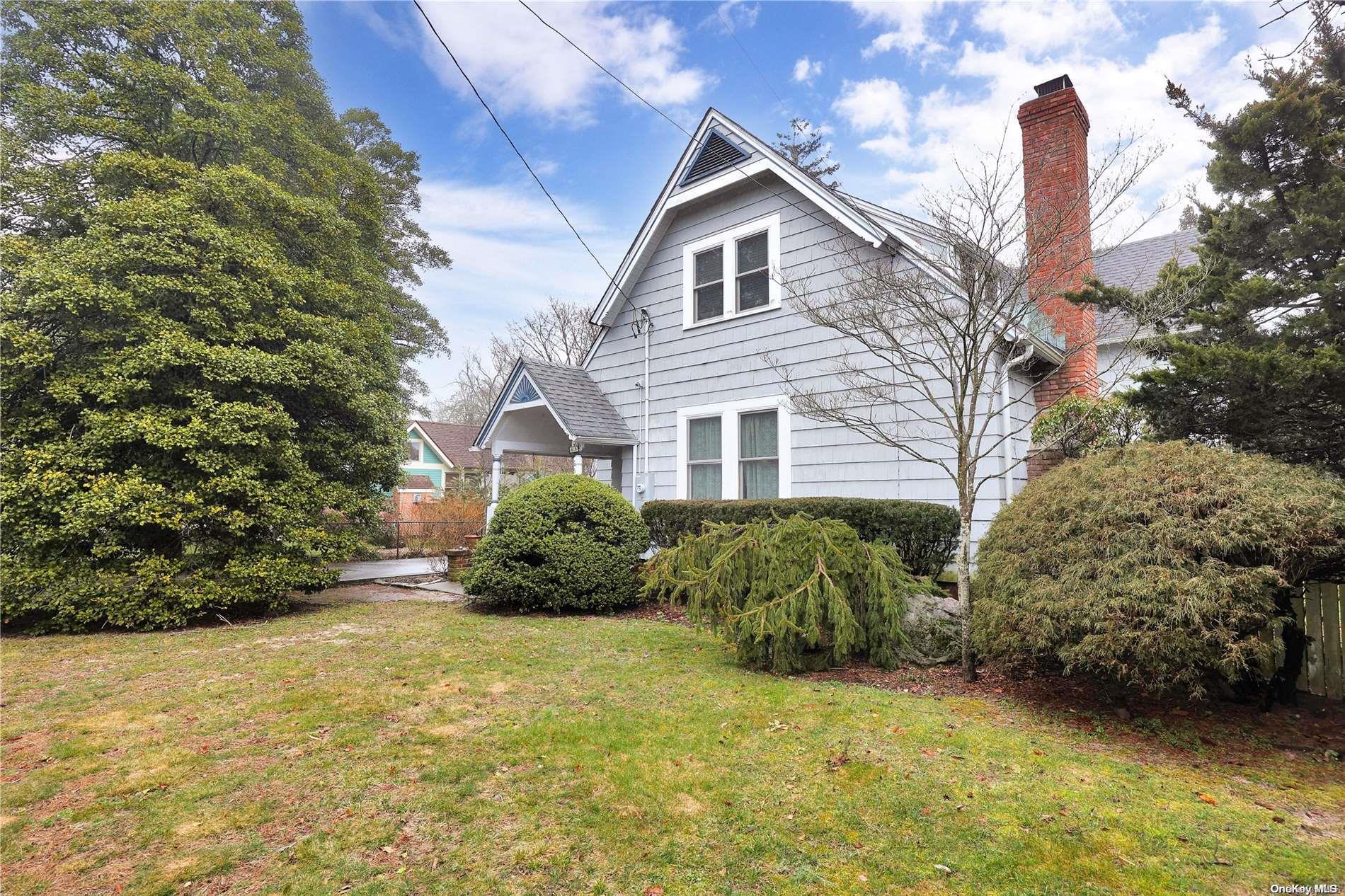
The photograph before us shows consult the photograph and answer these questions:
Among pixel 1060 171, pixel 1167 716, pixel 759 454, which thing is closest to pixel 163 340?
pixel 759 454

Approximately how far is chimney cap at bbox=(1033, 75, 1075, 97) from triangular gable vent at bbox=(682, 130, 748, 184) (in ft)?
14.5

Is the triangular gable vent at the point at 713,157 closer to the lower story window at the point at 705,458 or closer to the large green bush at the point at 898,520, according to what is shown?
the lower story window at the point at 705,458

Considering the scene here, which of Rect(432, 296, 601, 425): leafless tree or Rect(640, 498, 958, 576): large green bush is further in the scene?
Rect(432, 296, 601, 425): leafless tree

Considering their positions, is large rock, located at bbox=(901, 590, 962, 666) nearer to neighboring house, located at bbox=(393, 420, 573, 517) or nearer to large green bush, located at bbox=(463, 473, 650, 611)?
large green bush, located at bbox=(463, 473, 650, 611)

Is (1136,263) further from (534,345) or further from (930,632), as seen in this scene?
(534,345)

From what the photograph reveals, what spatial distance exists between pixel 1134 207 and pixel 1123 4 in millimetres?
4500

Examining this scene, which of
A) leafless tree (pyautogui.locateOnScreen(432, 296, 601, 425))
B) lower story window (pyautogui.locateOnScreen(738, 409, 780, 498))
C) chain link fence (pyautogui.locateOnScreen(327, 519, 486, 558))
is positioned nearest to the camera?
lower story window (pyautogui.locateOnScreen(738, 409, 780, 498))

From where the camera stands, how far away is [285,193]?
8961 millimetres

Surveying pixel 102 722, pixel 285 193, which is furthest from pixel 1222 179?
pixel 285 193

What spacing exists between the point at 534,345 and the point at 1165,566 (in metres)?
28.9

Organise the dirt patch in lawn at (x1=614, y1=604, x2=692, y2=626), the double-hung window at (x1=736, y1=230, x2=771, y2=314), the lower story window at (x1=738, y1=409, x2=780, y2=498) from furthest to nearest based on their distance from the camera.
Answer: the double-hung window at (x1=736, y1=230, x2=771, y2=314) → the lower story window at (x1=738, y1=409, x2=780, y2=498) → the dirt patch in lawn at (x1=614, y1=604, x2=692, y2=626)

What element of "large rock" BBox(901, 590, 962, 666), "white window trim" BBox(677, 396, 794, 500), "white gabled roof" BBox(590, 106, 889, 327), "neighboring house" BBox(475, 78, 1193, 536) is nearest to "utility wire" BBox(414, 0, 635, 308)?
"white gabled roof" BBox(590, 106, 889, 327)

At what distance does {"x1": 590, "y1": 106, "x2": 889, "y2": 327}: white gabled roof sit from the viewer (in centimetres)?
855

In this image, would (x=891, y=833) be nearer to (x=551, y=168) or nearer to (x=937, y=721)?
(x=937, y=721)
